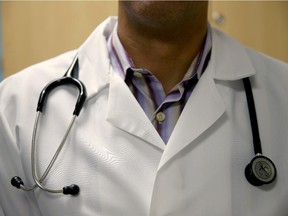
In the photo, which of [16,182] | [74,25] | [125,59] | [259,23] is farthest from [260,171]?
[74,25]

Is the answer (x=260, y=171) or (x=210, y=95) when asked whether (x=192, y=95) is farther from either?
(x=260, y=171)

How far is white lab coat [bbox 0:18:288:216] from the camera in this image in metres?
0.67

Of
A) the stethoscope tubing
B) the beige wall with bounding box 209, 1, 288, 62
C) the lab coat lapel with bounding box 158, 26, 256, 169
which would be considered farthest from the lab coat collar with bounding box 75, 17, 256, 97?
the beige wall with bounding box 209, 1, 288, 62

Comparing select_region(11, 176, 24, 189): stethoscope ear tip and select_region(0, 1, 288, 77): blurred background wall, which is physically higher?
select_region(0, 1, 288, 77): blurred background wall

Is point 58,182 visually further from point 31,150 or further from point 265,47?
point 265,47

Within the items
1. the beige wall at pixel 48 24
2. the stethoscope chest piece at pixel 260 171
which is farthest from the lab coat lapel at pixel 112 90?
the beige wall at pixel 48 24

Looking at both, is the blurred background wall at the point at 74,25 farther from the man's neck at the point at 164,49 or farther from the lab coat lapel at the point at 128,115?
the lab coat lapel at the point at 128,115

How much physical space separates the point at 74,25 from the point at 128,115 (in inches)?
40.3

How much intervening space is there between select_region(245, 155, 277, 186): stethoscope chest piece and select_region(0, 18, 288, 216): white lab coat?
0.08 ft

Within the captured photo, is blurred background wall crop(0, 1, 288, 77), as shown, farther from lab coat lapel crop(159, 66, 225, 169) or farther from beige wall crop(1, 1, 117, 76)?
lab coat lapel crop(159, 66, 225, 169)

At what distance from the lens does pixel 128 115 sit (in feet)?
2.40

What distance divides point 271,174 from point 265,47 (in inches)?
41.3

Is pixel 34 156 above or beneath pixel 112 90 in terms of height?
beneath

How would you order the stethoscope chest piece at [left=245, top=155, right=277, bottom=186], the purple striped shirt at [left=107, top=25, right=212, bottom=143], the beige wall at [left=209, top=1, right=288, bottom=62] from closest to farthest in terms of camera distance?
1. the stethoscope chest piece at [left=245, top=155, right=277, bottom=186]
2. the purple striped shirt at [left=107, top=25, right=212, bottom=143]
3. the beige wall at [left=209, top=1, right=288, bottom=62]
